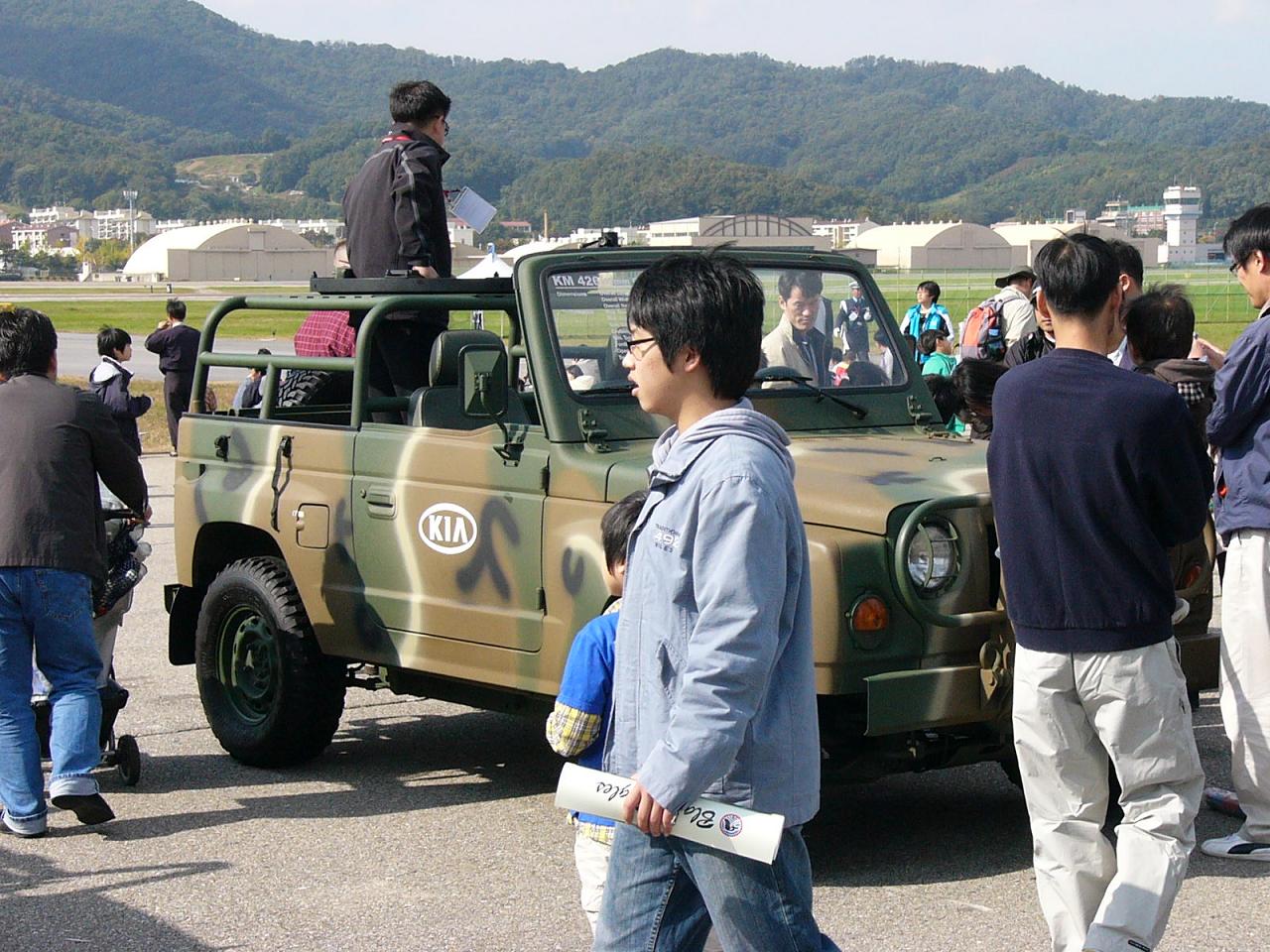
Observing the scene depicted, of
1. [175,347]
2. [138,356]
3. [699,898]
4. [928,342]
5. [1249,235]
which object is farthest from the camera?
[138,356]

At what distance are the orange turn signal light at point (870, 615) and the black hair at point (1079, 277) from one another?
3.77 feet

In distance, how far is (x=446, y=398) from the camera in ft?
21.0

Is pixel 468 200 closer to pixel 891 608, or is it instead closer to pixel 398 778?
pixel 398 778

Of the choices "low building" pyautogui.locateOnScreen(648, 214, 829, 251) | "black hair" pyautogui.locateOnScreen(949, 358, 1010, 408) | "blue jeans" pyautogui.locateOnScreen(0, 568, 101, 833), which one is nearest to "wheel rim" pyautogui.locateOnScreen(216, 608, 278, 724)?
"blue jeans" pyautogui.locateOnScreen(0, 568, 101, 833)

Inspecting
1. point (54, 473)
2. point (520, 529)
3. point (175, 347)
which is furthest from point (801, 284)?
Result: point (175, 347)

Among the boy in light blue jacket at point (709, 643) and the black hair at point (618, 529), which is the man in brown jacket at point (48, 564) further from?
the boy in light blue jacket at point (709, 643)

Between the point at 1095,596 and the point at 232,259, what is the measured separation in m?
148

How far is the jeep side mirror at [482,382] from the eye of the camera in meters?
5.87

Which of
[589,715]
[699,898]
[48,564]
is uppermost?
[48,564]

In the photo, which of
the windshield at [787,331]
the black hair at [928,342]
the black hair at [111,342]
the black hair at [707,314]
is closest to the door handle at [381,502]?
the windshield at [787,331]

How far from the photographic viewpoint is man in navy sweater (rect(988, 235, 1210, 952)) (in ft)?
13.6

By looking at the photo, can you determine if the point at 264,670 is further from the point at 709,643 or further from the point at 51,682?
the point at 709,643

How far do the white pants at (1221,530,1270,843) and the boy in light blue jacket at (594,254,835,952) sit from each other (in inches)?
111

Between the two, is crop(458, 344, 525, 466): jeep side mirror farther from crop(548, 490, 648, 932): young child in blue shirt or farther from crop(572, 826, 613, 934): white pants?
crop(572, 826, 613, 934): white pants
